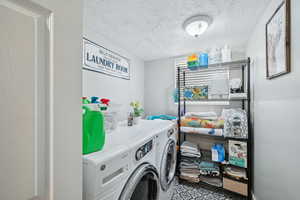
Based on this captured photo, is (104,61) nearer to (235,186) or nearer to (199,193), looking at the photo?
(199,193)

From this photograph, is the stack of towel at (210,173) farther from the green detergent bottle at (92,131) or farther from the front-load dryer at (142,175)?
the green detergent bottle at (92,131)

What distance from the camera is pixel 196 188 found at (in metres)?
1.67

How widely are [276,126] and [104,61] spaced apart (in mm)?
1907

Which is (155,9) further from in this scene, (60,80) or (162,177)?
(162,177)

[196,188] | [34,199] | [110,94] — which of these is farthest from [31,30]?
[196,188]

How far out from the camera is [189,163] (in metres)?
1.78

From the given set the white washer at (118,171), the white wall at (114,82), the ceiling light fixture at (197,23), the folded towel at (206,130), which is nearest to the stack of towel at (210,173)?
the folded towel at (206,130)

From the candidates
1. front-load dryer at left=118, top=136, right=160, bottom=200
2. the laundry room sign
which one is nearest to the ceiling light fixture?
the laundry room sign

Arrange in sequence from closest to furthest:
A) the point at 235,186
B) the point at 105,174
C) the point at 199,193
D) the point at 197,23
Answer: the point at 105,174
the point at 197,23
the point at 235,186
the point at 199,193

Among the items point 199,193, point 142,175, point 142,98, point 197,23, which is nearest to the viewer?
point 142,175

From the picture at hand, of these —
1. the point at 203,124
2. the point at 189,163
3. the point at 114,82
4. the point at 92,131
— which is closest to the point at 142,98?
the point at 114,82

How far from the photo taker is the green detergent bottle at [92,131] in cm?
55

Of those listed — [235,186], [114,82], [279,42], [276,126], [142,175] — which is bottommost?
[235,186]

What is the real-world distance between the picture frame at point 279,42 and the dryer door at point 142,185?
44.5 inches
